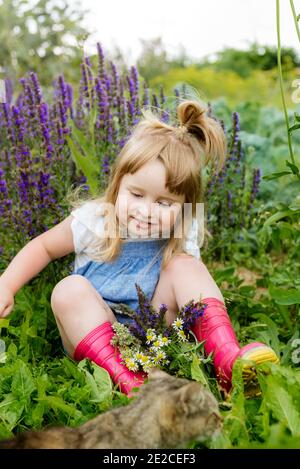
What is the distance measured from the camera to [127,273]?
2.35 m

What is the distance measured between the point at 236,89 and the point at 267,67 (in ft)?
11.4

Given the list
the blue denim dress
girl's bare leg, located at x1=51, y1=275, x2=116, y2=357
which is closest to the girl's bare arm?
the blue denim dress

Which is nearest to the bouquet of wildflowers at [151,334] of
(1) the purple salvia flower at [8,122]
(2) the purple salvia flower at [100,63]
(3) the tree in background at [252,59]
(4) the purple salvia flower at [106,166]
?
(4) the purple salvia flower at [106,166]

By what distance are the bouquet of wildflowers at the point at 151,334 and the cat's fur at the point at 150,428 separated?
597mm

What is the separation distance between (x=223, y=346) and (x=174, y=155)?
27.2 inches

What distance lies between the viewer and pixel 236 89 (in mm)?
9836

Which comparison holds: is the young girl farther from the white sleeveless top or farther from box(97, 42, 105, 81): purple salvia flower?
box(97, 42, 105, 81): purple salvia flower

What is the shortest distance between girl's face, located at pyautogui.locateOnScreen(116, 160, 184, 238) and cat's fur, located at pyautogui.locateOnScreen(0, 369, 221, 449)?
0.85 meters

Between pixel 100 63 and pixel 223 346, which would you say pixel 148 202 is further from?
pixel 100 63

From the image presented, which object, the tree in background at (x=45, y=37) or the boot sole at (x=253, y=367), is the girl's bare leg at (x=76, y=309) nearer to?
the boot sole at (x=253, y=367)

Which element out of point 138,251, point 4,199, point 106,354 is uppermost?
point 4,199

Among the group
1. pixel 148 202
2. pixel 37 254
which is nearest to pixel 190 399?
pixel 148 202

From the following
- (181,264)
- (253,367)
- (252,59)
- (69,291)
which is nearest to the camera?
(253,367)

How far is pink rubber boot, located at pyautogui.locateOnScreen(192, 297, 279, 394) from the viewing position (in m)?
1.85
